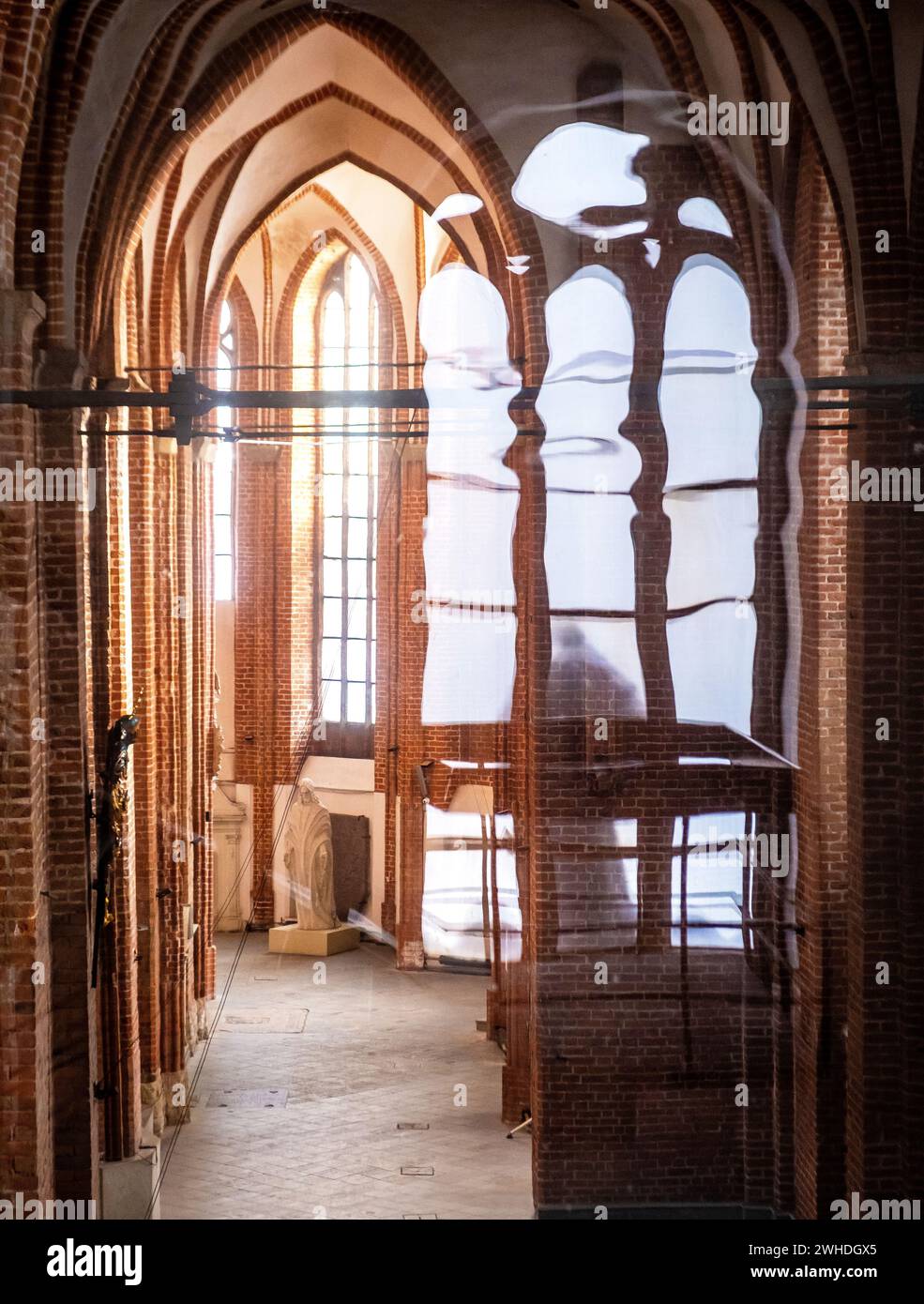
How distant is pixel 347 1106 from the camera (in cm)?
1378

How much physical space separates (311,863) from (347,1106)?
4.96 meters

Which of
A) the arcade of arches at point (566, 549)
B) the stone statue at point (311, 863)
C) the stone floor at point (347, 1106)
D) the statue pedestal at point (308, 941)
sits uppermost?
the arcade of arches at point (566, 549)

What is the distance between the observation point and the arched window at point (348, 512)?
1920 cm

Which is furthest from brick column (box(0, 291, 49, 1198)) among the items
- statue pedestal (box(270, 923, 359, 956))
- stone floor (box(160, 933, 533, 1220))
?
statue pedestal (box(270, 923, 359, 956))

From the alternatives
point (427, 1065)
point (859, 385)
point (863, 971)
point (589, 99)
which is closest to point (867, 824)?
point (863, 971)

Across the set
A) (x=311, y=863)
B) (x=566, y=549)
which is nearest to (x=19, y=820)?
(x=566, y=549)

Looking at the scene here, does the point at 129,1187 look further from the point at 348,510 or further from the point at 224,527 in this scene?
the point at 224,527

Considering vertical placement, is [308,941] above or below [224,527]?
below

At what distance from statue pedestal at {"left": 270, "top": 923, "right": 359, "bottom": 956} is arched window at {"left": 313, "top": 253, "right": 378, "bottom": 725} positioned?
97.0 inches

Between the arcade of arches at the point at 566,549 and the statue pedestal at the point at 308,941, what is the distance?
1.96m

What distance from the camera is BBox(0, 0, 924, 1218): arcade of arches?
9383 mm

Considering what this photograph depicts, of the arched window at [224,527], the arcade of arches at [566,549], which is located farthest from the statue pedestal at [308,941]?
the arched window at [224,527]

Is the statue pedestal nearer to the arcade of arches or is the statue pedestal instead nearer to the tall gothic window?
the arcade of arches

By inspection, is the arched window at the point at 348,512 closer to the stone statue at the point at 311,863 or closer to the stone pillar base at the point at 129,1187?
the stone statue at the point at 311,863
